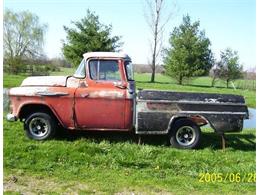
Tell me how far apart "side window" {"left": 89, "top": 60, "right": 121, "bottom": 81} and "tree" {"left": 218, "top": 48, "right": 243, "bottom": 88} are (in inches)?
1434

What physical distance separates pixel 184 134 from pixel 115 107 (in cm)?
165

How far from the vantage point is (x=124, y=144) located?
27.6 ft

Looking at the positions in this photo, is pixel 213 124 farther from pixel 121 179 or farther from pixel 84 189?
pixel 84 189

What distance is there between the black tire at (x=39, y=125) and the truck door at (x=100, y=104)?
587mm

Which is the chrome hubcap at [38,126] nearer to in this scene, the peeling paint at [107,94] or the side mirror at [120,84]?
the peeling paint at [107,94]

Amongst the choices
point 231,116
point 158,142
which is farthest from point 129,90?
point 231,116

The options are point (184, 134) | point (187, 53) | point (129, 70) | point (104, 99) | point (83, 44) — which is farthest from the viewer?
point (187, 53)

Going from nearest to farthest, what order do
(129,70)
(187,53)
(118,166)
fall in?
(118,166) < (129,70) < (187,53)

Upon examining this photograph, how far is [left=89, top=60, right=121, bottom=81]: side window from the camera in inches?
344

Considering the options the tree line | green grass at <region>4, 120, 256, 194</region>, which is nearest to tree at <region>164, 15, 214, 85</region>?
the tree line

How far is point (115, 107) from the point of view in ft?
27.8

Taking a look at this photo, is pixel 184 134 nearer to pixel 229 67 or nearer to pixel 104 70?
pixel 104 70

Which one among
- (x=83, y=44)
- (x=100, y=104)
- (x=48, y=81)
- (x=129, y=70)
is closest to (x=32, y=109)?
(x=48, y=81)

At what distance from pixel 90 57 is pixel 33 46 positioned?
2535cm
